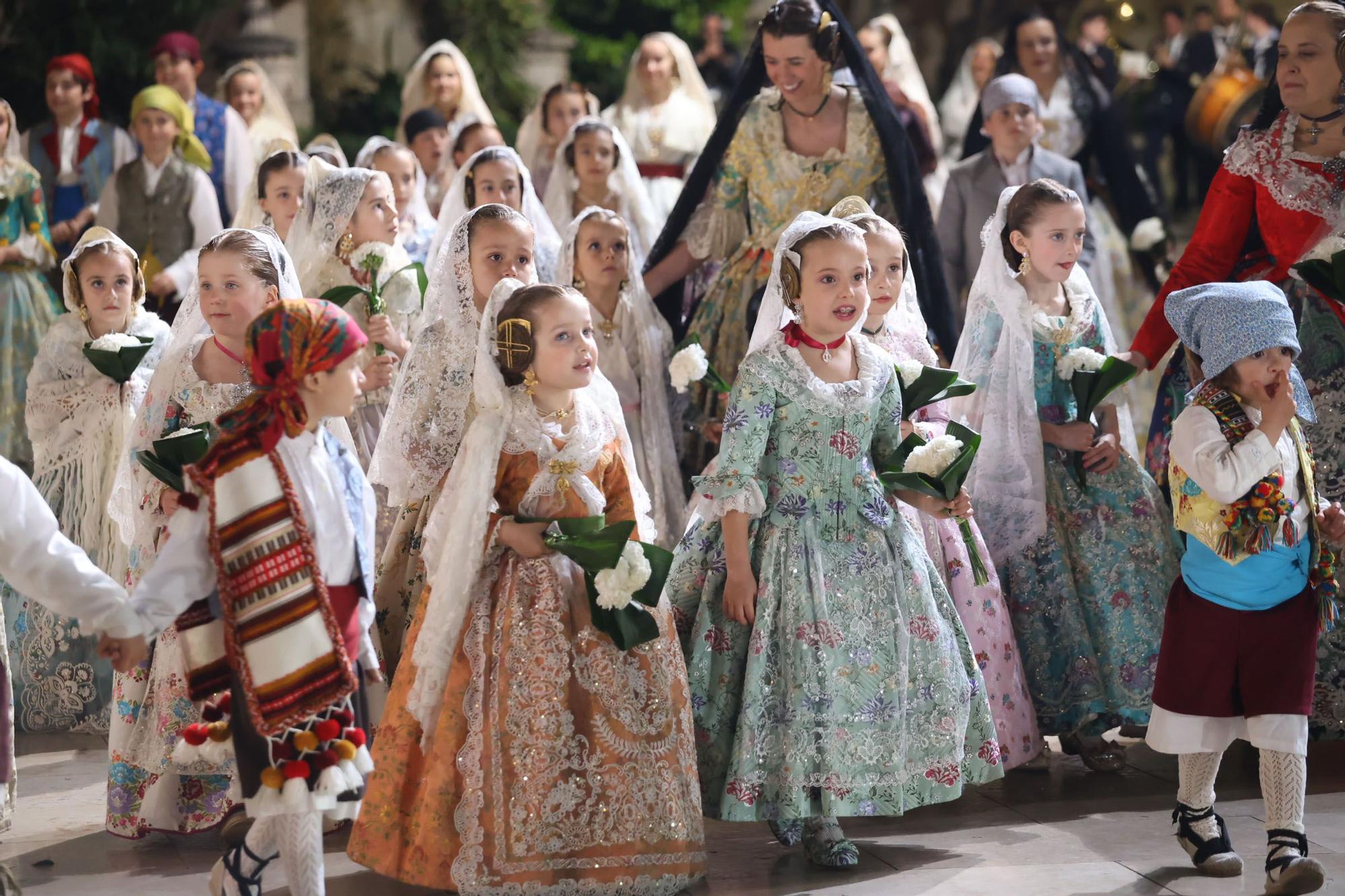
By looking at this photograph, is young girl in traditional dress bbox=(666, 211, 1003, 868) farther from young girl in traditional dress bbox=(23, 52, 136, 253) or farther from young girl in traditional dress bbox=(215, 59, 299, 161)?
young girl in traditional dress bbox=(215, 59, 299, 161)

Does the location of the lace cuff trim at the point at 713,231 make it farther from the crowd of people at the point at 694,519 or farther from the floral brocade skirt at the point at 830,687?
the floral brocade skirt at the point at 830,687

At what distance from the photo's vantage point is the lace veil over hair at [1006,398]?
523 centimetres

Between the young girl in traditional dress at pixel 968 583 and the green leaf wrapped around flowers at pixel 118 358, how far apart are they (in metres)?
2.35

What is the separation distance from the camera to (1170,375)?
552cm

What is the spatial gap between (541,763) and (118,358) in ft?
7.61

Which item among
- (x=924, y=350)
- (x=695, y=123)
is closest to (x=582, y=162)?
(x=695, y=123)

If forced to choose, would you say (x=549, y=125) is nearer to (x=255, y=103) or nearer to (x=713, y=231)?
(x=255, y=103)

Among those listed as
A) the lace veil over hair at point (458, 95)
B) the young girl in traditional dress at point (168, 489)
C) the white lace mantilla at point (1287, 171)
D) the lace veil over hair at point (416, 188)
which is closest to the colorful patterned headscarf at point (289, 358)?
the young girl in traditional dress at point (168, 489)

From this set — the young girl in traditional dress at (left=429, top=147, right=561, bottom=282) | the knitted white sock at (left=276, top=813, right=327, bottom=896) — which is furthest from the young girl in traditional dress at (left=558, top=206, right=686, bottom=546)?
the knitted white sock at (left=276, top=813, right=327, bottom=896)

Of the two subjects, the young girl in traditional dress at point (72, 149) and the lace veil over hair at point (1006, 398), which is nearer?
the lace veil over hair at point (1006, 398)

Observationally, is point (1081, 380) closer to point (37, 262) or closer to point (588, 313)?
point (588, 313)

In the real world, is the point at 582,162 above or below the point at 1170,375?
above

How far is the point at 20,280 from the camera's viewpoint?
7945 mm

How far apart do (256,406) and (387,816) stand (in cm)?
118
